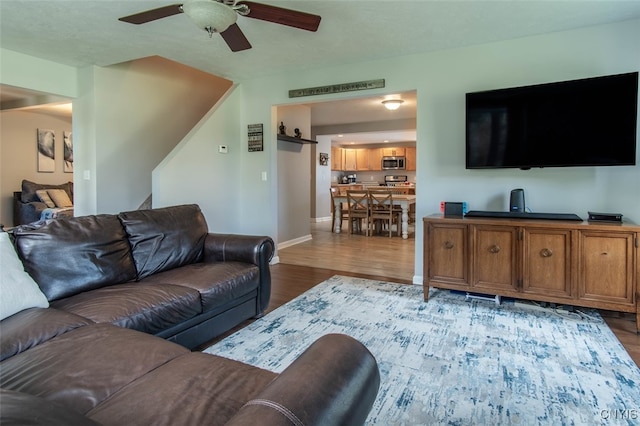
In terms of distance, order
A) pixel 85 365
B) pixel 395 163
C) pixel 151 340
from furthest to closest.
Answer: pixel 395 163
pixel 151 340
pixel 85 365

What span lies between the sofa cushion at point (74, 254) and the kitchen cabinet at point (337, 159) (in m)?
9.12

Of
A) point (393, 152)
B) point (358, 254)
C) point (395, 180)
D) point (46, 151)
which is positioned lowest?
point (358, 254)

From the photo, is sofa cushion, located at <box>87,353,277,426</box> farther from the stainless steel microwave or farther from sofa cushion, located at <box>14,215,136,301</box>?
the stainless steel microwave

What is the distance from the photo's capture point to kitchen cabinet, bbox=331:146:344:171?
11.2 metres

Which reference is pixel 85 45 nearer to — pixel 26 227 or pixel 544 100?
pixel 26 227

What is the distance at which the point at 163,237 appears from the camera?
2.68 metres

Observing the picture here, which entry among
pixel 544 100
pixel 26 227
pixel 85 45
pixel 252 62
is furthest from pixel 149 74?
pixel 544 100

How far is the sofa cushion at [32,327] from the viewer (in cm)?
131

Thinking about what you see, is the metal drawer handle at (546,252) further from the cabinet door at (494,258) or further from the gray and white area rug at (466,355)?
the gray and white area rug at (466,355)

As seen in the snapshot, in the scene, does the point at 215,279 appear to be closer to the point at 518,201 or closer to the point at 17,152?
the point at 518,201

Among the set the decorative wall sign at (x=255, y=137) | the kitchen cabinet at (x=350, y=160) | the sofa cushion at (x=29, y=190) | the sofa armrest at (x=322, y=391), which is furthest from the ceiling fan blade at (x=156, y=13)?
the kitchen cabinet at (x=350, y=160)

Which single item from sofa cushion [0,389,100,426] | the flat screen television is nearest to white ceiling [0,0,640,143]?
the flat screen television

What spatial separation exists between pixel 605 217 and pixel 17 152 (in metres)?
8.82

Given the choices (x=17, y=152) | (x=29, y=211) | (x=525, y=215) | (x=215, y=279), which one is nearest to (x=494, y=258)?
(x=525, y=215)
